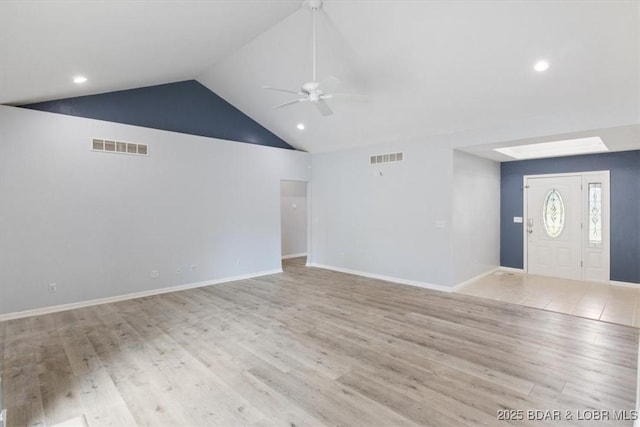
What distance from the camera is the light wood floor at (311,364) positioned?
2.32 metres

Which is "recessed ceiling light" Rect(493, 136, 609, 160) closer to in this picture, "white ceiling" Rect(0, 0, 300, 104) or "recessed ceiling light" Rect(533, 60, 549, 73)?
"recessed ceiling light" Rect(533, 60, 549, 73)

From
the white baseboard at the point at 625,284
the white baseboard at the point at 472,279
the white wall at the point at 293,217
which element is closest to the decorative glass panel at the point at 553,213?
the white baseboard at the point at 625,284

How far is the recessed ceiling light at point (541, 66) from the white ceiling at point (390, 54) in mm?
75

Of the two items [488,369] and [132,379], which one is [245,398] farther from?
[488,369]

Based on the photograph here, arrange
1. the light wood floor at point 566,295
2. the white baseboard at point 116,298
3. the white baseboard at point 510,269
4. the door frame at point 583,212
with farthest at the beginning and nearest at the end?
the white baseboard at point 510,269 < the door frame at point 583,212 < the light wood floor at point 566,295 < the white baseboard at point 116,298

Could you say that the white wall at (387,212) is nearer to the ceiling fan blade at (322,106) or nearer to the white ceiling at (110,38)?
the ceiling fan blade at (322,106)

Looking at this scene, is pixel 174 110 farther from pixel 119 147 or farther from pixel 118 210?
pixel 118 210

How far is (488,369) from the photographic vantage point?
9.48 feet

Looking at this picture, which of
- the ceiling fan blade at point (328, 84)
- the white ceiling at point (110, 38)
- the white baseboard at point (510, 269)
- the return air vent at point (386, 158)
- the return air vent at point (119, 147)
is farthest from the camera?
the white baseboard at point (510, 269)

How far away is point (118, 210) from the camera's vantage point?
5.10 meters

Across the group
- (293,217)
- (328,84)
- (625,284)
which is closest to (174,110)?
(328,84)

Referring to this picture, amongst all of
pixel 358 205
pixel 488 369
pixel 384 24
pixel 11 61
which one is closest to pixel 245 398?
pixel 488 369

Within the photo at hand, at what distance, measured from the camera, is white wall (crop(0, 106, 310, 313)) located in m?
4.30

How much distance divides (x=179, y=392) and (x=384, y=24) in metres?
4.52
